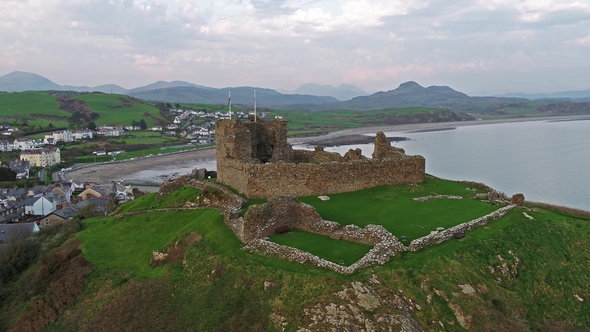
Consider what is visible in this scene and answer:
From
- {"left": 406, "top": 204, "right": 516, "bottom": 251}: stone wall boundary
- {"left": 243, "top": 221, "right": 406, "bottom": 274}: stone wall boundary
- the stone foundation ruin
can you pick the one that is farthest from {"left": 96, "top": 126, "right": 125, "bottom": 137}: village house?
{"left": 406, "top": 204, "right": 516, "bottom": 251}: stone wall boundary

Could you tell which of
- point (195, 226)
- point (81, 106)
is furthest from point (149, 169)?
point (81, 106)

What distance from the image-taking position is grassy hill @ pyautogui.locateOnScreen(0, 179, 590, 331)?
14.9 metres

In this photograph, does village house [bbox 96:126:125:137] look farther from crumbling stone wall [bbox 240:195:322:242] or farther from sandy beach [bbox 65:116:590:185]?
crumbling stone wall [bbox 240:195:322:242]

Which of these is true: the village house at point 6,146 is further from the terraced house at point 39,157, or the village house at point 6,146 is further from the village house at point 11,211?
the village house at point 11,211

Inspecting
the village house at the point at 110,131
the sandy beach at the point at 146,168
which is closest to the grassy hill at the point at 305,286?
the sandy beach at the point at 146,168

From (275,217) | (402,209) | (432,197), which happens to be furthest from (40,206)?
(432,197)

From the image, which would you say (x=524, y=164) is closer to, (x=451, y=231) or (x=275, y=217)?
(x=451, y=231)

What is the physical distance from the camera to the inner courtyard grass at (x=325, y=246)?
17.3 metres

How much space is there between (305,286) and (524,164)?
7848cm

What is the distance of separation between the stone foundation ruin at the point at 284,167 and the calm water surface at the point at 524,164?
32753mm

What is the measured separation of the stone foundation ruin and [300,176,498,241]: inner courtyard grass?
762 millimetres

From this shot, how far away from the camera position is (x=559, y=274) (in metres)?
19.7

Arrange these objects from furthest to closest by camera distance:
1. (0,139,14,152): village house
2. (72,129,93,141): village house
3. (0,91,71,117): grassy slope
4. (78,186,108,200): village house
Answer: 1. (0,91,71,117): grassy slope
2. (72,129,93,141): village house
3. (0,139,14,152): village house
4. (78,186,108,200): village house

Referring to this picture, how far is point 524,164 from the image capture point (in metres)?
81.3
